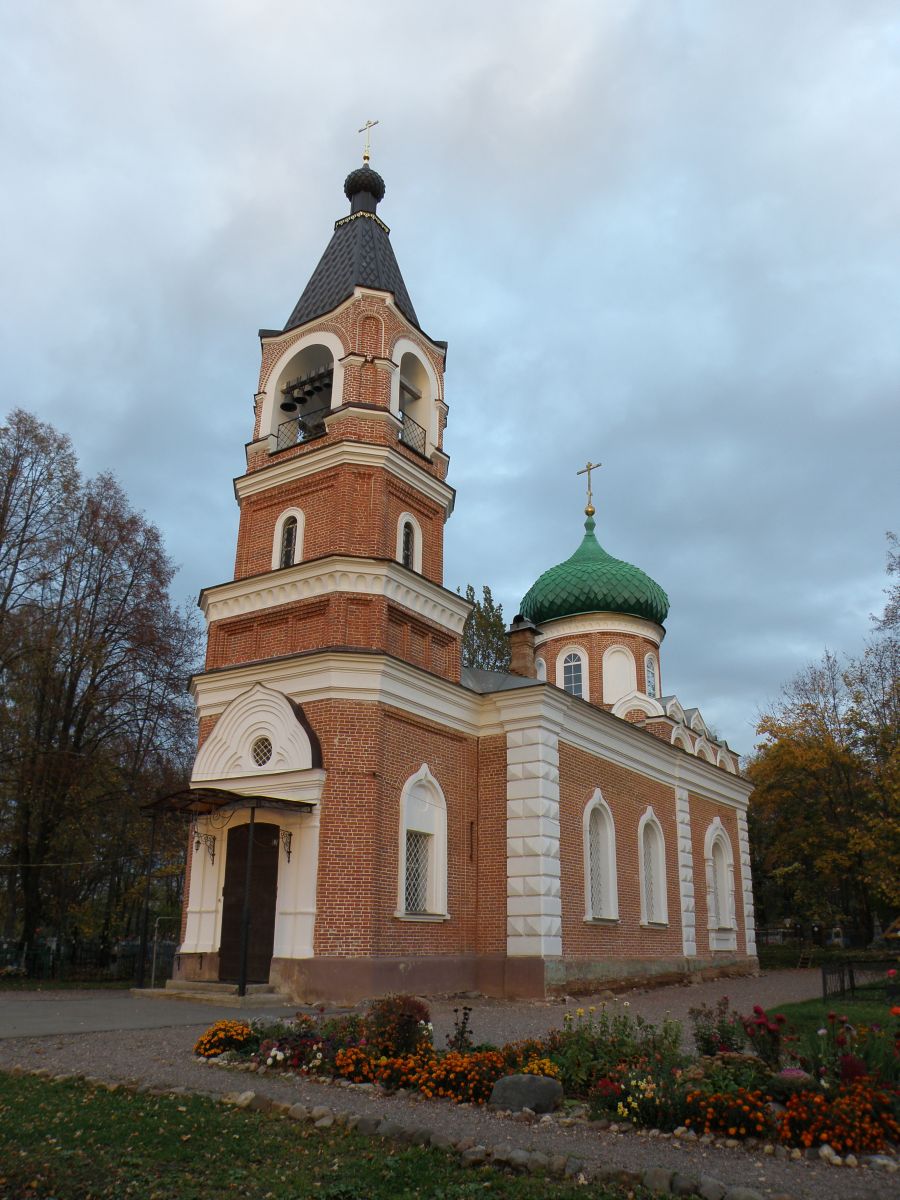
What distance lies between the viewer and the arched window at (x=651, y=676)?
1032 inches

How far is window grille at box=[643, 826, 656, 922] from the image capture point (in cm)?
2039

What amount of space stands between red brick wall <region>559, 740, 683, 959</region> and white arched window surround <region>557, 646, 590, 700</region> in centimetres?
443

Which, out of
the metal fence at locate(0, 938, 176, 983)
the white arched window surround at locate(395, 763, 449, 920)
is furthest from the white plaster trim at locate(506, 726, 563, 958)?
the metal fence at locate(0, 938, 176, 983)

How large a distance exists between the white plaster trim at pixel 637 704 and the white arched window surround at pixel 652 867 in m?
3.82

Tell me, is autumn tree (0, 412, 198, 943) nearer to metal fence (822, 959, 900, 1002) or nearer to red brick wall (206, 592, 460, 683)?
red brick wall (206, 592, 460, 683)

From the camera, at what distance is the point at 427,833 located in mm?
15703

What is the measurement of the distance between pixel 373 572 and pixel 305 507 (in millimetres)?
2444

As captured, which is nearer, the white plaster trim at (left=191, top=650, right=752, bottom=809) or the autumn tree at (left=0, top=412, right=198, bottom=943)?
the white plaster trim at (left=191, top=650, right=752, bottom=809)

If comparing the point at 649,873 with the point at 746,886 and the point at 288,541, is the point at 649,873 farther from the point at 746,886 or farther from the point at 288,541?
the point at 288,541

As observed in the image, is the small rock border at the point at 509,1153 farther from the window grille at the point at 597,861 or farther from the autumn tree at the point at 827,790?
the autumn tree at the point at 827,790

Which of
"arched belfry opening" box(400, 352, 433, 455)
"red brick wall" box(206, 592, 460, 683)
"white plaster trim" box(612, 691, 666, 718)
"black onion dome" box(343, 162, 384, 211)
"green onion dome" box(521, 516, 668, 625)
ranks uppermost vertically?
"black onion dome" box(343, 162, 384, 211)

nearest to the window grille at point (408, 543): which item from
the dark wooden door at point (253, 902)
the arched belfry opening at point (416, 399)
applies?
the arched belfry opening at point (416, 399)

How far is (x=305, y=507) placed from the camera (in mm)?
17328

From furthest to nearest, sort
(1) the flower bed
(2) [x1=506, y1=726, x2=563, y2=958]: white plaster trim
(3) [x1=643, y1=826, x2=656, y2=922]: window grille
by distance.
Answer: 1. (3) [x1=643, y1=826, x2=656, y2=922]: window grille
2. (2) [x1=506, y1=726, x2=563, y2=958]: white plaster trim
3. (1) the flower bed
